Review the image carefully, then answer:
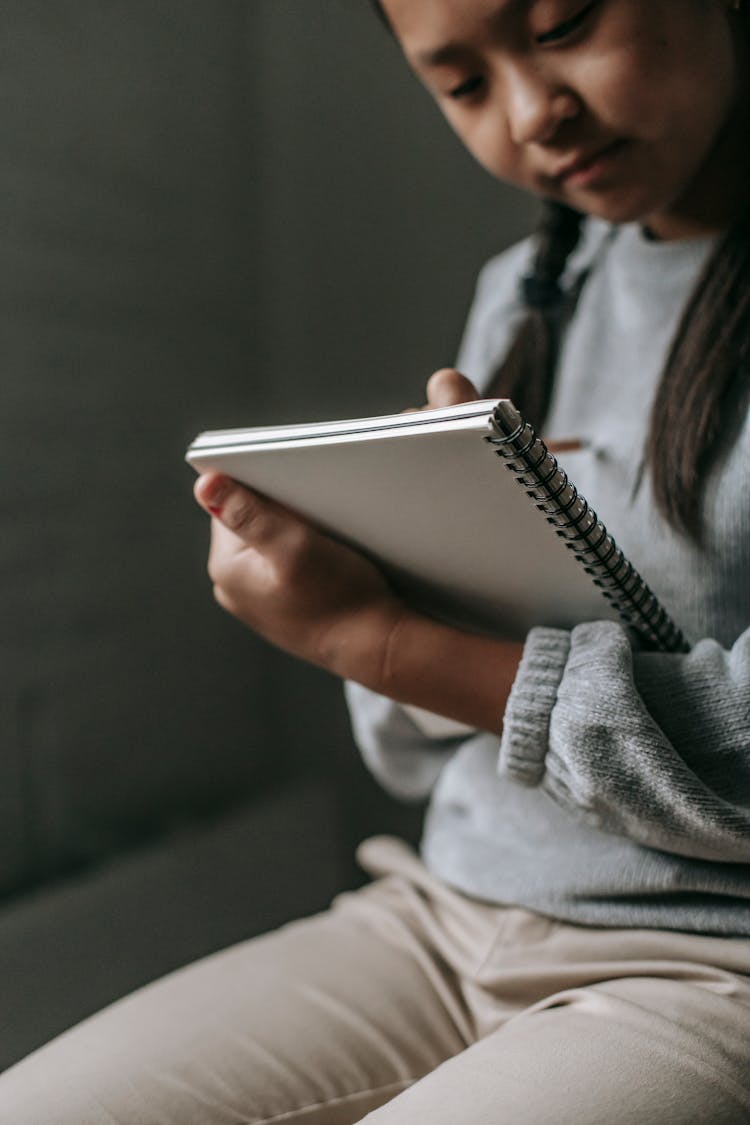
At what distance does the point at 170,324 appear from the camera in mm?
1075

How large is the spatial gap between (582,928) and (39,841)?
0.55 metres

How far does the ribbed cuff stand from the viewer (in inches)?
20.9

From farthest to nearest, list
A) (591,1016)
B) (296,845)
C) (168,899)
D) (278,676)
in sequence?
(278,676) → (296,845) → (168,899) → (591,1016)

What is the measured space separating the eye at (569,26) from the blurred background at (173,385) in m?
0.48

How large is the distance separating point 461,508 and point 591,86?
0.26 m

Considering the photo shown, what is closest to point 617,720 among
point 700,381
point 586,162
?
point 700,381

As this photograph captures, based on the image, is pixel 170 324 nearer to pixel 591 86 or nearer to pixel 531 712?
pixel 591 86

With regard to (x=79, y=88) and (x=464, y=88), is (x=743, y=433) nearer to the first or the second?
(x=464, y=88)

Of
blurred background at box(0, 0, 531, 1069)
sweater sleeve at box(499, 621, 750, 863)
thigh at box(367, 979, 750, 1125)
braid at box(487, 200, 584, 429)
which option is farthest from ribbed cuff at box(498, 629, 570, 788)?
blurred background at box(0, 0, 531, 1069)

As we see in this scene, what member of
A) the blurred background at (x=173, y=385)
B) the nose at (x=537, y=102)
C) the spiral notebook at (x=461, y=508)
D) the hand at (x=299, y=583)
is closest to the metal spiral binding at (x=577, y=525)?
the spiral notebook at (x=461, y=508)

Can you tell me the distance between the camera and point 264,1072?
1.93ft

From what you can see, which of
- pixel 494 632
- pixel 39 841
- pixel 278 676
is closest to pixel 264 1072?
pixel 494 632

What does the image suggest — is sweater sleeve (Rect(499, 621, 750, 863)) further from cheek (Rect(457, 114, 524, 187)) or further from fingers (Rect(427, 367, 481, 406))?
cheek (Rect(457, 114, 524, 187))

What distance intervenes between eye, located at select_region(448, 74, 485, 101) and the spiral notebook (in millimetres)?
254
